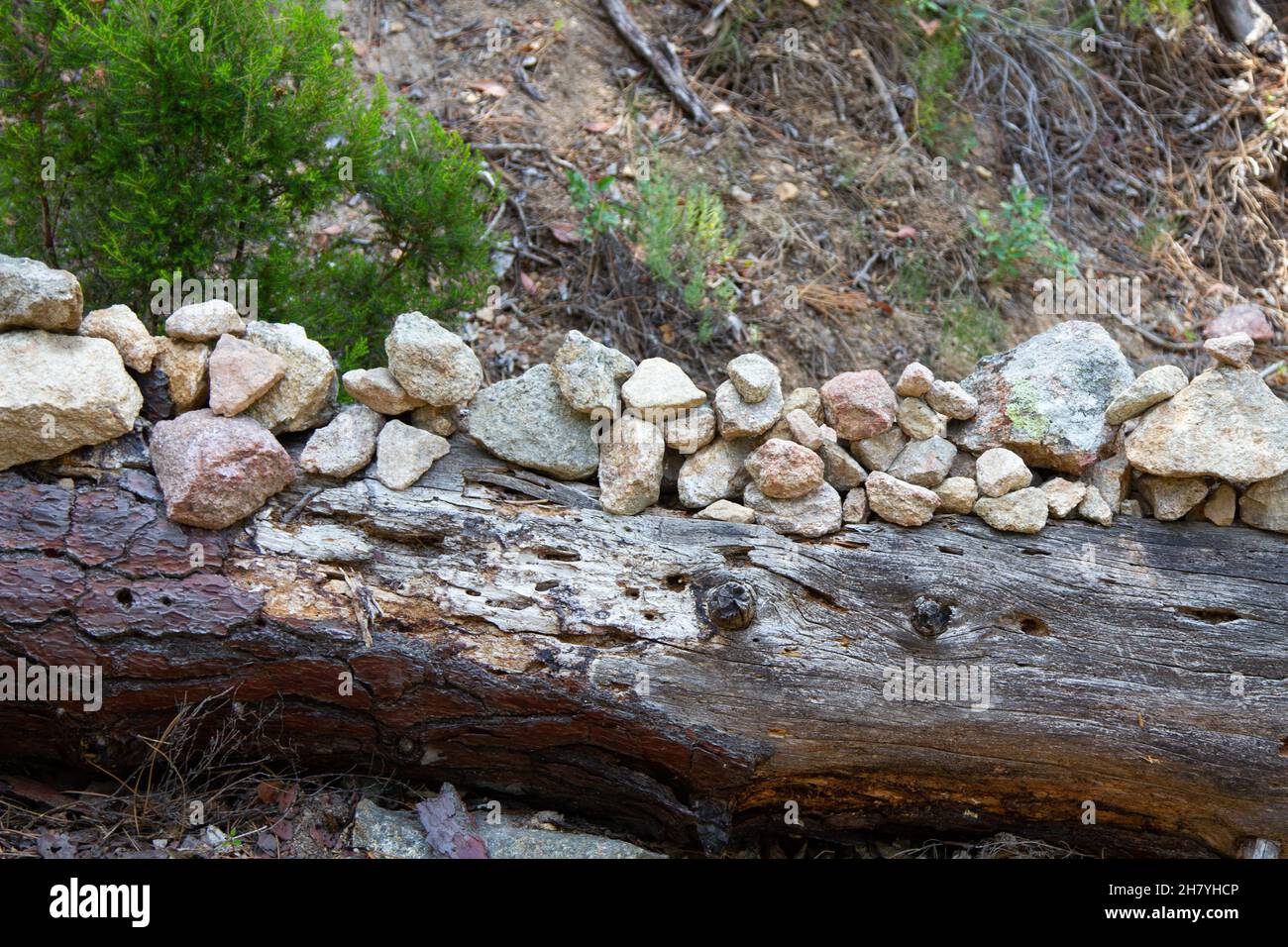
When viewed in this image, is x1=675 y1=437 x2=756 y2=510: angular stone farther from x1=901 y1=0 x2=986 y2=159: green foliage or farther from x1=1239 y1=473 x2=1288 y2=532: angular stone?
x1=901 y1=0 x2=986 y2=159: green foliage

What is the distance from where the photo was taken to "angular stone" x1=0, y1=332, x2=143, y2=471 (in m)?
3.11

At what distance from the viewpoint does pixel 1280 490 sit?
3422mm

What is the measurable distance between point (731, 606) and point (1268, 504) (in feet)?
5.94

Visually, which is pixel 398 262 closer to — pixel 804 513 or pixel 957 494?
pixel 804 513

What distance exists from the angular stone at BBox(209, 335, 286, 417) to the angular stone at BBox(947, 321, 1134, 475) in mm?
2199

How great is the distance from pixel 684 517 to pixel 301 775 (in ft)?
4.92

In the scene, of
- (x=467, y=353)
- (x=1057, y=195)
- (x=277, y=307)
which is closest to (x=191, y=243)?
(x=277, y=307)

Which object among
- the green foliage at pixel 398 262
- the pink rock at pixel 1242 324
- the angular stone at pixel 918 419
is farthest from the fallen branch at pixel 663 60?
the angular stone at pixel 918 419

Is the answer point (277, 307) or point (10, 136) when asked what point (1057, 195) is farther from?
point (10, 136)

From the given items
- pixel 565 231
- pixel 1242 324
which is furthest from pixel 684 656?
pixel 1242 324

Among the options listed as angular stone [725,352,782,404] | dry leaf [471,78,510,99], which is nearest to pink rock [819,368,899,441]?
angular stone [725,352,782,404]

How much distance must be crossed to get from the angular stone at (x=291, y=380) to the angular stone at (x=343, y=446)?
9cm

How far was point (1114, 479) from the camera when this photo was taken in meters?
3.52

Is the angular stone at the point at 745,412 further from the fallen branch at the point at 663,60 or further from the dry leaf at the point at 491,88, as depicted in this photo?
the dry leaf at the point at 491,88
